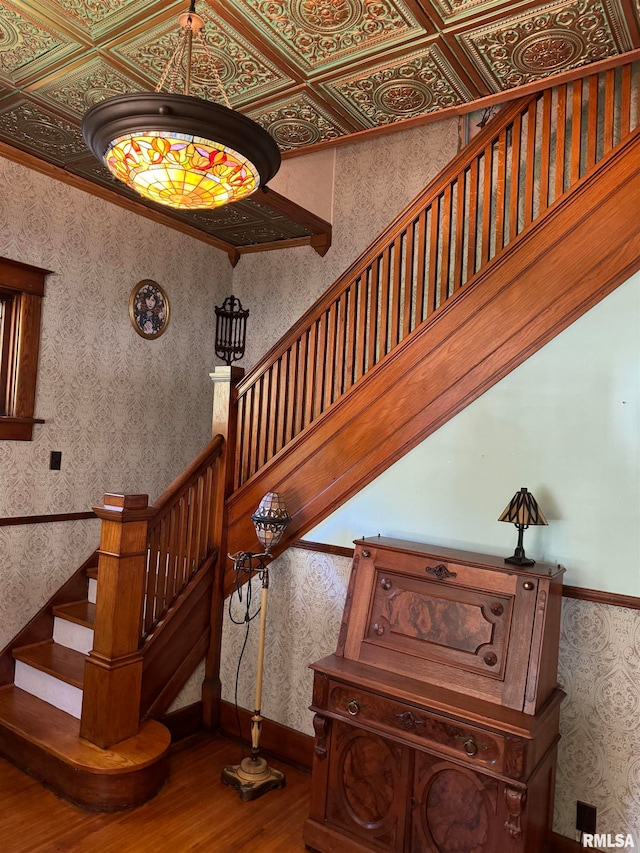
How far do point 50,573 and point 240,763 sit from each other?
1.67m

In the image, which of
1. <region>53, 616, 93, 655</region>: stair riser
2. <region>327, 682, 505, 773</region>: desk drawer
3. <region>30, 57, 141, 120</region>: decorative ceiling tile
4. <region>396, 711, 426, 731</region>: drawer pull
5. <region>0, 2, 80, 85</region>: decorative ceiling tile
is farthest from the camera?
<region>53, 616, 93, 655</region>: stair riser

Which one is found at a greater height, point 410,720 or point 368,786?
point 410,720

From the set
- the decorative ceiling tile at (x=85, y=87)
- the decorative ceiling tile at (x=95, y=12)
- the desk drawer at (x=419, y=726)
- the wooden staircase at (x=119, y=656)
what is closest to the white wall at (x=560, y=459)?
the desk drawer at (x=419, y=726)

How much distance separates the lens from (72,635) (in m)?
3.53

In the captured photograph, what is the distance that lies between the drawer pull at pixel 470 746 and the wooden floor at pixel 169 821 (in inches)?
39.0

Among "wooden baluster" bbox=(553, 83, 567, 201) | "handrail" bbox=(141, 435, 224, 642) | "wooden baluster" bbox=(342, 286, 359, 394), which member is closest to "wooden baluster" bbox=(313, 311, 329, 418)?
"wooden baluster" bbox=(342, 286, 359, 394)

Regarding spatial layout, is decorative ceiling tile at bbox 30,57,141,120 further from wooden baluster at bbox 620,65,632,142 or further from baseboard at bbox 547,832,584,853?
baseboard at bbox 547,832,584,853

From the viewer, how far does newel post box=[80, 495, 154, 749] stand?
2785mm

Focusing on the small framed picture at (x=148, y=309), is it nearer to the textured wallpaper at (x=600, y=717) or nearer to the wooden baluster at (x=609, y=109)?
the wooden baluster at (x=609, y=109)

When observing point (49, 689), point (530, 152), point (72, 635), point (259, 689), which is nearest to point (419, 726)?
point (259, 689)

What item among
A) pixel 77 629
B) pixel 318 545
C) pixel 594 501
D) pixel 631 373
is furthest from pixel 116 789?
pixel 631 373

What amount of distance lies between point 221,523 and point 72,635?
116 centimetres

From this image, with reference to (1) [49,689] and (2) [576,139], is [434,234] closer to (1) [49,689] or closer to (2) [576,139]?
(2) [576,139]

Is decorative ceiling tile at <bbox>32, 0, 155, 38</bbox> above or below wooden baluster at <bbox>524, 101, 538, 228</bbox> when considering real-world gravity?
A: above
